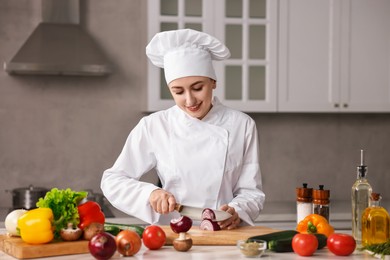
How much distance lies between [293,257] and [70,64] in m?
2.59

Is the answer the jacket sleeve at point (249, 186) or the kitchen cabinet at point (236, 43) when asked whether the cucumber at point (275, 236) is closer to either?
the jacket sleeve at point (249, 186)

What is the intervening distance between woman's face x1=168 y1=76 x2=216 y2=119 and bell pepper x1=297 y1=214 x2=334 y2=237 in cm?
58

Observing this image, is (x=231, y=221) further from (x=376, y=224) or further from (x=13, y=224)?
(x=13, y=224)

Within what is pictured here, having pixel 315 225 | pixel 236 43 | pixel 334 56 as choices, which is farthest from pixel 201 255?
pixel 334 56

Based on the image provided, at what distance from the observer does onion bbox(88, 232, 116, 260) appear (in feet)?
6.24

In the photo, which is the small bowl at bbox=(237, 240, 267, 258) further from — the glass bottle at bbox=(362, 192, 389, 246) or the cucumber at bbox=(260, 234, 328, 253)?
the glass bottle at bbox=(362, 192, 389, 246)

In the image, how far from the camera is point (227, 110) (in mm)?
2805

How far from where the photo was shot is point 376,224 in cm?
218

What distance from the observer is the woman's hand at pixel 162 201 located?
92.4 inches

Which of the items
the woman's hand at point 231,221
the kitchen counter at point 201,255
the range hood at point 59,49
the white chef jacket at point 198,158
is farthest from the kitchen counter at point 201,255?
the range hood at point 59,49

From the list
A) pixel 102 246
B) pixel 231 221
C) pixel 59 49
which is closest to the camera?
pixel 102 246

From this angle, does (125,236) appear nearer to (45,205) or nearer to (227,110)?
(45,205)

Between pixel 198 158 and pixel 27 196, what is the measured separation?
1728mm

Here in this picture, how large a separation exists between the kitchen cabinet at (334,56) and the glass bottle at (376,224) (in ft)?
7.70
